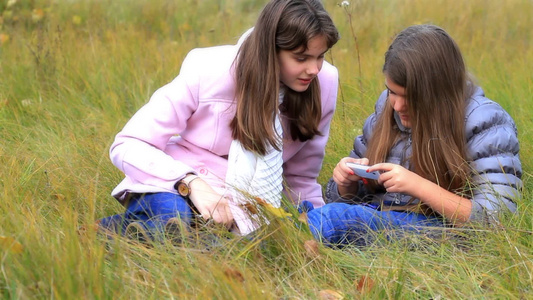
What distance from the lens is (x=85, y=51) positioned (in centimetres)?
507

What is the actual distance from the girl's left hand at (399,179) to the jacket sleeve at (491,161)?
0.68 feet

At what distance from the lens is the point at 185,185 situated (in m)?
2.72

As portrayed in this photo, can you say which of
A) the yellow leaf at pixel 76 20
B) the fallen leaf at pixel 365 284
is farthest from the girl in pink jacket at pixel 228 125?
the yellow leaf at pixel 76 20

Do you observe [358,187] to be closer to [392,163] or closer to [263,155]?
[392,163]

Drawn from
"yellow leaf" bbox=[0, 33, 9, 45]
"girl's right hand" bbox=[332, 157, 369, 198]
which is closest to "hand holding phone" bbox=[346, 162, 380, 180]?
"girl's right hand" bbox=[332, 157, 369, 198]

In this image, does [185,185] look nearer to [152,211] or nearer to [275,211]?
[152,211]

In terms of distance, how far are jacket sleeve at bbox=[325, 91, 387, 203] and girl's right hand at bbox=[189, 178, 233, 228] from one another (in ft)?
2.04

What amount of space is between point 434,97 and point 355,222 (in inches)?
20.8

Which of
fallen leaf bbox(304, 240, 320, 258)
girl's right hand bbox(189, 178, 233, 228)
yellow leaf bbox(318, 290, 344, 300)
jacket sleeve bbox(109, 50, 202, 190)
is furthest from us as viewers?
jacket sleeve bbox(109, 50, 202, 190)

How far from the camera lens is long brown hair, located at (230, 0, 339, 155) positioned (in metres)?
2.67

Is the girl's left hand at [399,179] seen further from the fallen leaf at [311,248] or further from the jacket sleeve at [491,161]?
the fallen leaf at [311,248]

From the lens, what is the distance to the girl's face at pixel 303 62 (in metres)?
2.70

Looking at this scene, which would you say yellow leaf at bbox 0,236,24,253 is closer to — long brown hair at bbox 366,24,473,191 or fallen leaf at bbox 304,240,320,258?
fallen leaf at bbox 304,240,320,258

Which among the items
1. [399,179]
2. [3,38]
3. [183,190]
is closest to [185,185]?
[183,190]
